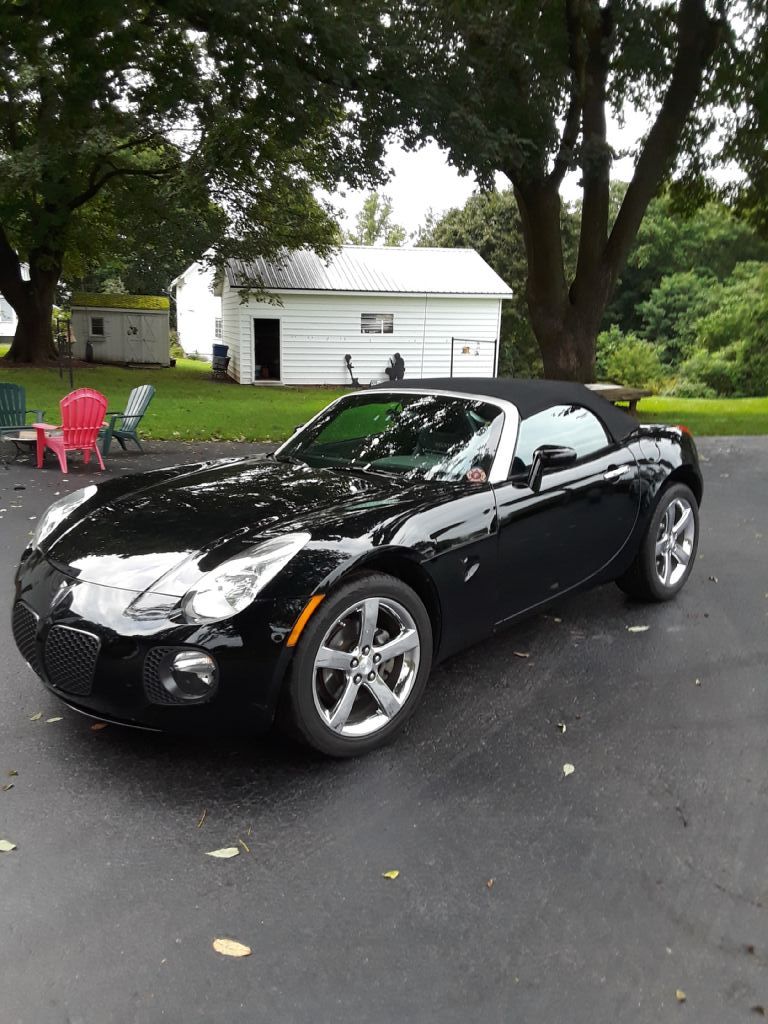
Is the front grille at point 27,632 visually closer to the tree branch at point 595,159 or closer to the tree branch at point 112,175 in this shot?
the tree branch at point 595,159

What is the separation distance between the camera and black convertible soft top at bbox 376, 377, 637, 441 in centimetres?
437

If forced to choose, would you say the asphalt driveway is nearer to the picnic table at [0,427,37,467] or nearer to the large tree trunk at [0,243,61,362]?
the picnic table at [0,427,37,467]

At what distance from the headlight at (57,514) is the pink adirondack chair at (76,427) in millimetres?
5805

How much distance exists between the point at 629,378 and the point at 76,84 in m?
35.1

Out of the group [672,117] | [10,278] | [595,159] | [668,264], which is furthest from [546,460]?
[668,264]

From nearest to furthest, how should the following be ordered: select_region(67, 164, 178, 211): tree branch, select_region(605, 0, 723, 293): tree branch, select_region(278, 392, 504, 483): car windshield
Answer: select_region(278, 392, 504, 483): car windshield → select_region(605, 0, 723, 293): tree branch → select_region(67, 164, 178, 211): tree branch

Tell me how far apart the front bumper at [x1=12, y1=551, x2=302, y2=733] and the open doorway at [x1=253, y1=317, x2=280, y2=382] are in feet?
83.9

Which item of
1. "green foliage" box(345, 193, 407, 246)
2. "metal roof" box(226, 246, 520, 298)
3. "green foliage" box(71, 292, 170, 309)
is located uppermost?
"green foliage" box(345, 193, 407, 246)

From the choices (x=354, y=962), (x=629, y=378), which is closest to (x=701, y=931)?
(x=354, y=962)

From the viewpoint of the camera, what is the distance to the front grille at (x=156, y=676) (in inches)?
114

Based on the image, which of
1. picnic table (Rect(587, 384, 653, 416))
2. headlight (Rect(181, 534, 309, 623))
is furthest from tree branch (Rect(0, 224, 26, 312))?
headlight (Rect(181, 534, 309, 623))

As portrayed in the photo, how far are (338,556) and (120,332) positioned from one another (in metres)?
33.5

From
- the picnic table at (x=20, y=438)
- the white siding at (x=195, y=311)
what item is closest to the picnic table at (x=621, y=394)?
the picnic table at (x=20, y=438)

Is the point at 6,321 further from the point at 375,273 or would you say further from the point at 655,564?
the point at 655,564
